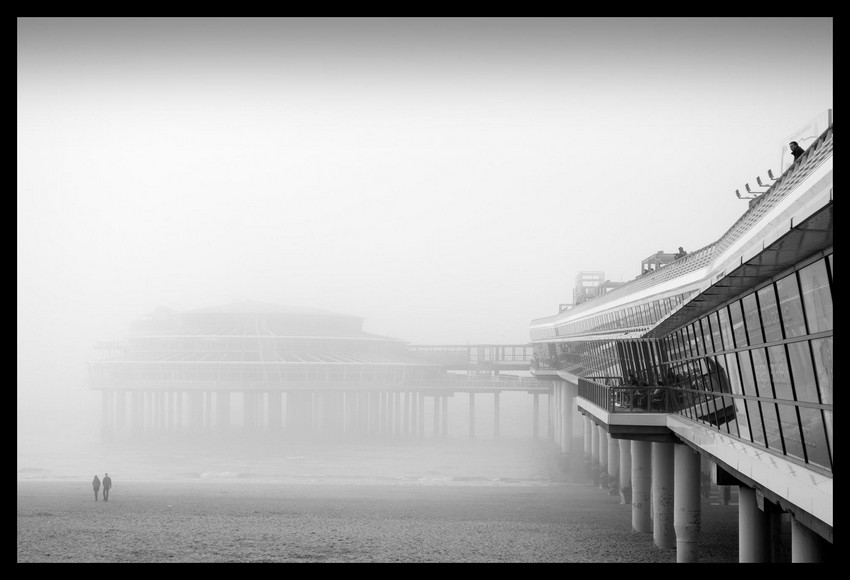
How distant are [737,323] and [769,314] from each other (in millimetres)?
1360

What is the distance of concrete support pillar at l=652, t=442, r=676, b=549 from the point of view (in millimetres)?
15195

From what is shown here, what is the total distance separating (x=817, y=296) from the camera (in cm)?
510

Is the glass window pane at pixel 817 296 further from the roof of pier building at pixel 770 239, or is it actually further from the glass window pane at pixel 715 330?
the glass window pane at pixel 715 330

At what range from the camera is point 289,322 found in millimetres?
72062

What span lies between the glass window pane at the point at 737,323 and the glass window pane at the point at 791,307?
1.47 meters

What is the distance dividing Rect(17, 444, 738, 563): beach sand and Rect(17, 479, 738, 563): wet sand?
0.03 meters

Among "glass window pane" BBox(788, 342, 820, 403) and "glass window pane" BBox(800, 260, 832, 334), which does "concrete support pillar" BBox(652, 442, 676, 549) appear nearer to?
"glass window pane" BBox(788, 342, 820, 403)

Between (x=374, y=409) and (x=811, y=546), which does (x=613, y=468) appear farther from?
(x=374, y=409)

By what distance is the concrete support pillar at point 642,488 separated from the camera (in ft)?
59.8

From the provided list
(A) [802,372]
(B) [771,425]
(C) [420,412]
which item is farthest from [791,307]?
(C) [420,412]

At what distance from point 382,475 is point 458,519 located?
1400 centimetres
